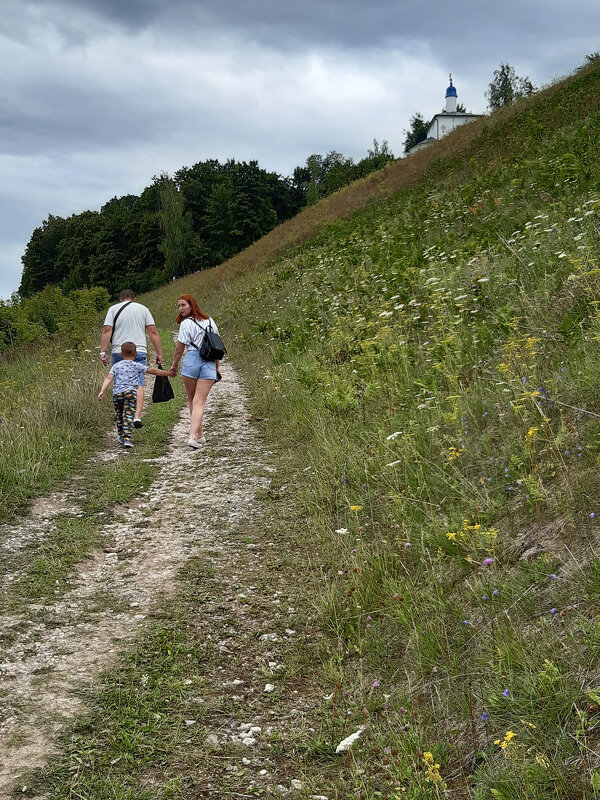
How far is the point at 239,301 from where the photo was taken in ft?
72.4

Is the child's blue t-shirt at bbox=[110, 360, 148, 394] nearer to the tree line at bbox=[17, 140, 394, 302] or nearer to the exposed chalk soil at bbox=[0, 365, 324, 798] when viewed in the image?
the exposed chalk soil at bbox=[0, 365, 324, 798]

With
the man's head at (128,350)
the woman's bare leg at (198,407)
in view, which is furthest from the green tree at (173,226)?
the woman's bare leg at (198,407)

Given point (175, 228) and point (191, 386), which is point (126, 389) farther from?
point (175, 228)

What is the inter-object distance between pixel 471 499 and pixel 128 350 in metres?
6.29

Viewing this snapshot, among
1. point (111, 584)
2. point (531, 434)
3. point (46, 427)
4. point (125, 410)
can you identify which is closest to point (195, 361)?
point (125, 410)

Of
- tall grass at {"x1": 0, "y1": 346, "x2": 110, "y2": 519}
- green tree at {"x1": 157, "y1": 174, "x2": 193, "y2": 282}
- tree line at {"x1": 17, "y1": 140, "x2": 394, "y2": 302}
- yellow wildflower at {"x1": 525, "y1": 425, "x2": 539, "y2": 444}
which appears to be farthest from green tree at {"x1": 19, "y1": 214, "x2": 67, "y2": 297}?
yellow wildflower at {"x1": 525, "y1": 425, "x2": 539, "y2": 444}

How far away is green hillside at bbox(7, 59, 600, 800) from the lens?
259cm

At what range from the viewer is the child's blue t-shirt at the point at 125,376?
884 centimetres

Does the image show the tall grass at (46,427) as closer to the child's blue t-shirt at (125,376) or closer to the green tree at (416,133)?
the child's blue t-shirt at (125,376)

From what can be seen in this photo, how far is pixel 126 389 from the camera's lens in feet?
28.8

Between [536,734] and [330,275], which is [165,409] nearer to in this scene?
[330,275]

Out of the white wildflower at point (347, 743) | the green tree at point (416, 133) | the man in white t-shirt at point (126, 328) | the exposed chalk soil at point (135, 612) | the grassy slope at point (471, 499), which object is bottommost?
the white wildflower at point (347, 743)

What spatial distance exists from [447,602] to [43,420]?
6.40m

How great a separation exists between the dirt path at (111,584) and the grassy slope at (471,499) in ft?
2.83
